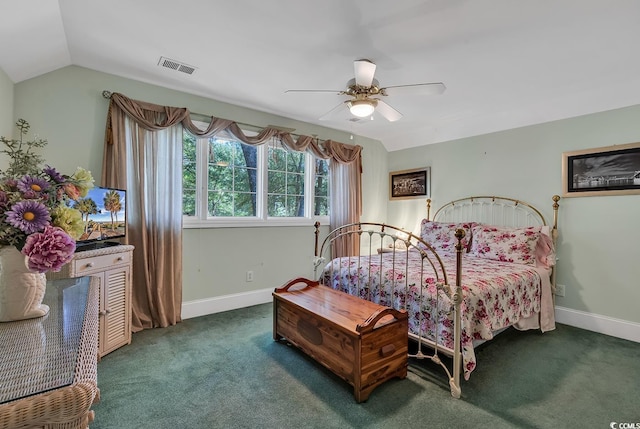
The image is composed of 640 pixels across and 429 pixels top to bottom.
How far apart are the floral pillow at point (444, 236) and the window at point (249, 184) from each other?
1.45 meters

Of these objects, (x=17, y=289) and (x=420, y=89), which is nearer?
(x=17, y=289)

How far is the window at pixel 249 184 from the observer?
3.36 m

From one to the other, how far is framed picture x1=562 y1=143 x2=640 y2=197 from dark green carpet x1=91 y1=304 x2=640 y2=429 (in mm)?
A: 1470

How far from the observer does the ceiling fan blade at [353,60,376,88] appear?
2.10m

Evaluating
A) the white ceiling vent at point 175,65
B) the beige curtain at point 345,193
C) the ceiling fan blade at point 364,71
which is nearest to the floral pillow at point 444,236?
the beige curtain at point 345,193

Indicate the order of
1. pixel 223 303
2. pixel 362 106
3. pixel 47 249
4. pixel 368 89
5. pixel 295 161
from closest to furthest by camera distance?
1. pixel 47 249
2. pixel 368 89
3. pixel 362 106
4. pixel 223 303
5. pixel 295 161

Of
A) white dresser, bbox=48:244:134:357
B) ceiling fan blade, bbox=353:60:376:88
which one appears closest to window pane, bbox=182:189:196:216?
white dresser, bbox=48:244:134:357

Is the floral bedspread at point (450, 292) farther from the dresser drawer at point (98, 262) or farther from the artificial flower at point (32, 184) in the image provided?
the artificial flower at point (32, 184)

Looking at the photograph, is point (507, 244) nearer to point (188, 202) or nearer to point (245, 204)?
point (245, 204)

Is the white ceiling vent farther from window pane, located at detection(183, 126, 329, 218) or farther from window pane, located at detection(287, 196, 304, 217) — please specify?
window pane, located at detection(287, 196, 304, 217)

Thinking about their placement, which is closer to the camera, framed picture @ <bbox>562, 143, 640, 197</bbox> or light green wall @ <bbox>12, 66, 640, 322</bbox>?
light green wall @ <bbox>12, 66, 640, 322</bbox>

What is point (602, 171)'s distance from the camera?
9.96ft

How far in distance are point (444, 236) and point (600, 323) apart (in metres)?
1.67

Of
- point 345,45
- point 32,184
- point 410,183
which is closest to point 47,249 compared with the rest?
point 32,184
